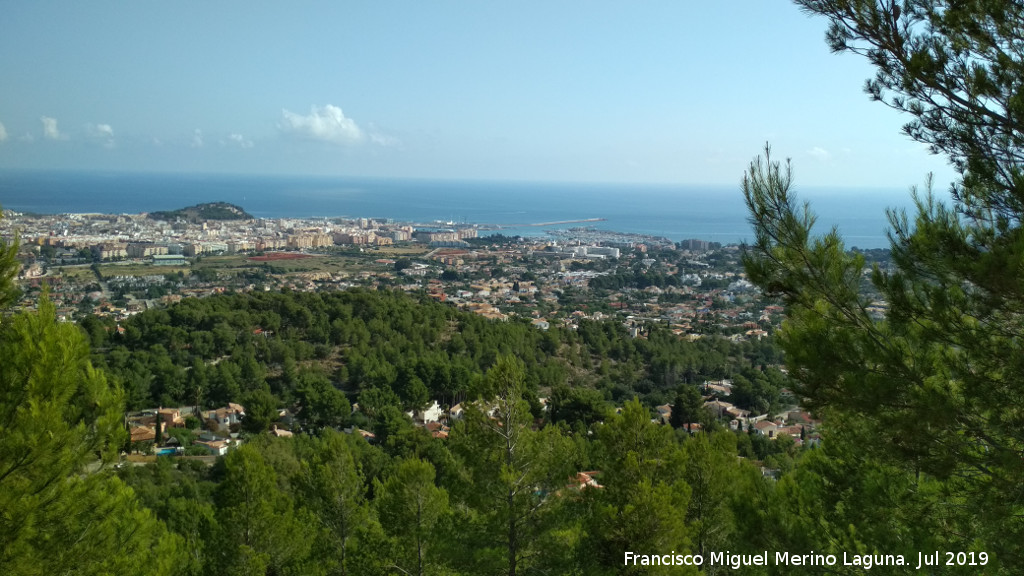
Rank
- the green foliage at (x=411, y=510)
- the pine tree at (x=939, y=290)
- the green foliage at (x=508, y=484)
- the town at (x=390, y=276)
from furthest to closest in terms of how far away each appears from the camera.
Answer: the town at (x=390, y=276)
the green foliage at (x=411, y=510)
the green foliage at (x=508, y=484)
the pine tree at (x=939, y=290)

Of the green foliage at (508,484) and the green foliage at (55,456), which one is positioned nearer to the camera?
the green foliage at (55,456)

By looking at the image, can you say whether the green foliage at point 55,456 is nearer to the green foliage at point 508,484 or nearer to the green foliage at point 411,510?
the green foliage at point 508,484

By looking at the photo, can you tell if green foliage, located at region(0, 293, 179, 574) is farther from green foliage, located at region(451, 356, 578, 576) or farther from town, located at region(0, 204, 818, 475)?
town, located at region(0, 204, 818, 475)

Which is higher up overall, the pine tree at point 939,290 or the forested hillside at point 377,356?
the pine tree at point 939,290

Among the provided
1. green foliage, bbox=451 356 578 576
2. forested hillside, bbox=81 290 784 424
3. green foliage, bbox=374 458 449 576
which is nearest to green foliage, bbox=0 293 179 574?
green foliage, bbox=451 356 578 576

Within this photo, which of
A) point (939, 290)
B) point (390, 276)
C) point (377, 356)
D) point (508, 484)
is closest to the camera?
point (939, 290)

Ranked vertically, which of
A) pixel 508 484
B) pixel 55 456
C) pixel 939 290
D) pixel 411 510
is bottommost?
pixel 411 510

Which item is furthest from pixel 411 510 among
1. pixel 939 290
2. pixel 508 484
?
pixel 939 290

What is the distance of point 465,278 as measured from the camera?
131 ft

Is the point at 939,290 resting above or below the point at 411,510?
above

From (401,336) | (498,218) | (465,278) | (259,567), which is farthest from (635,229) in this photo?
(259,567)

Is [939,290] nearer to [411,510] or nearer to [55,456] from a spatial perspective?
[55,456]

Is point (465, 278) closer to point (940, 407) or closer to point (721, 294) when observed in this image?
point (721, 294)

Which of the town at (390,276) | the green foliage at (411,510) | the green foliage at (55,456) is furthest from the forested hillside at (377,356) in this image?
the green foliage at (55,456)
